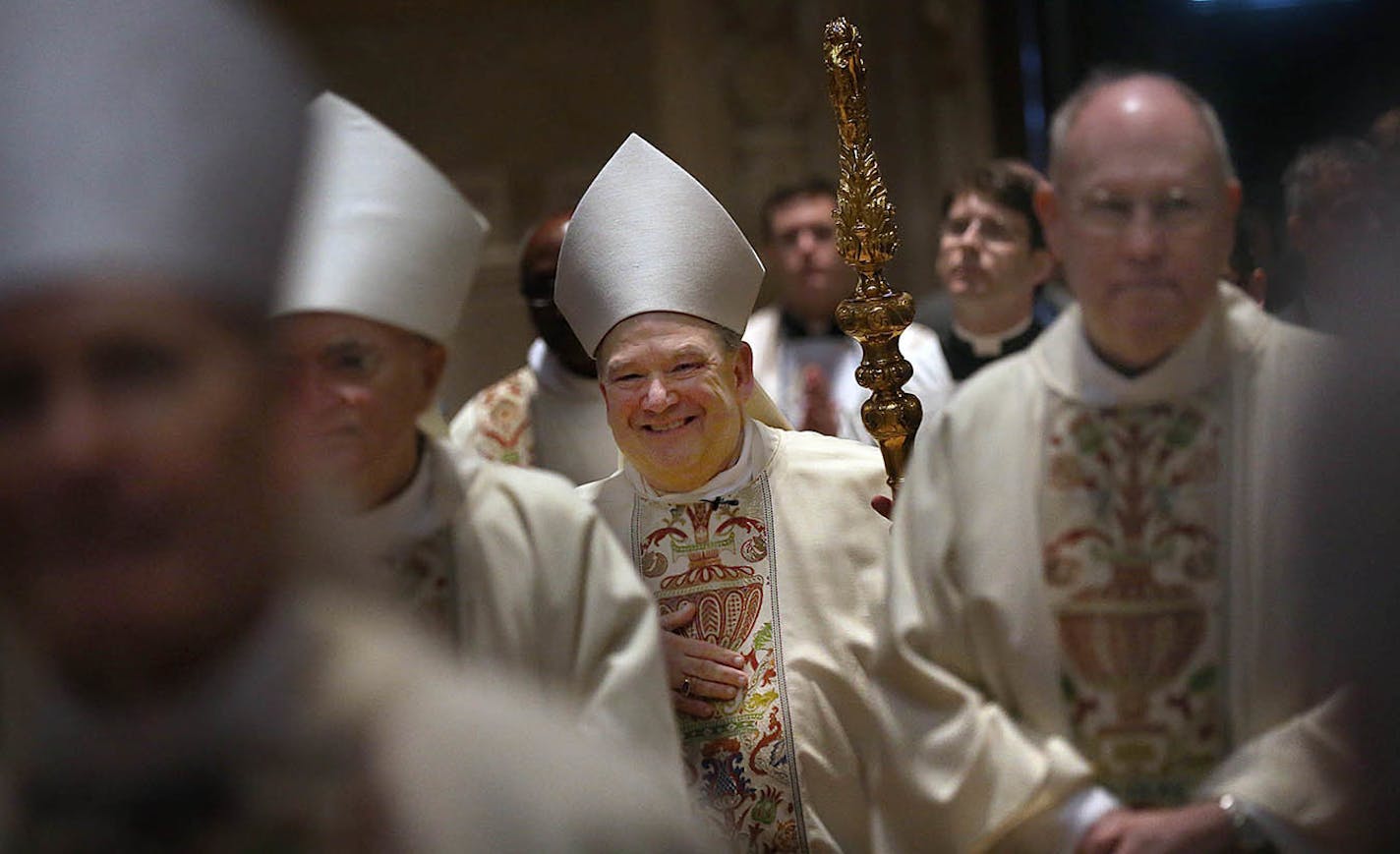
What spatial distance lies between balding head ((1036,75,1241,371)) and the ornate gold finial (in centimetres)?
62

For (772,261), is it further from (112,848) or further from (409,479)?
(112,848)

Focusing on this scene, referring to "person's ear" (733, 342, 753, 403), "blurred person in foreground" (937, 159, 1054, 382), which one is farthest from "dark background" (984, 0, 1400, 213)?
"person's ear" (733, 342, 753, 403)

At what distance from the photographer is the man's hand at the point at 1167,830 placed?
2041 mm

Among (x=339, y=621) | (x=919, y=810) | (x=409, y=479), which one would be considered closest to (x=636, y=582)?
(x=409, y=479)

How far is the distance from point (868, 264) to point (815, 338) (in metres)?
2.57

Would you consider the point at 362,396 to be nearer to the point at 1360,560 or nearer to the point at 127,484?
the point at 127,484

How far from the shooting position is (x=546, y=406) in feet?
13.6

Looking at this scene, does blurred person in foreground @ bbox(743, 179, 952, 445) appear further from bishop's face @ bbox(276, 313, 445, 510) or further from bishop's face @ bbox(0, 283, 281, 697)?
bishop's face @ bbox(0, 283, 281, 697)

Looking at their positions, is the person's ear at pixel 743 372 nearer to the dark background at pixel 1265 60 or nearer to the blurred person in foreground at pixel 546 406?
the blurred person in foreground at pixel 546 406

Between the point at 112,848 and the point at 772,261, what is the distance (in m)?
3.62

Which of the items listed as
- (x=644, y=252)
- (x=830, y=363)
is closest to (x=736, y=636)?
(x=644, y=252)

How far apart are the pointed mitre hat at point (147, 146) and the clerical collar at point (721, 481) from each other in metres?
1.60

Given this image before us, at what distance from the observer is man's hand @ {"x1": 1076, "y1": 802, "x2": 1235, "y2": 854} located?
2041 millimetres

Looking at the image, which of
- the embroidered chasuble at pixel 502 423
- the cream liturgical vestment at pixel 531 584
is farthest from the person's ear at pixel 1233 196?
the embroidered chasuble at pixel 502 423
